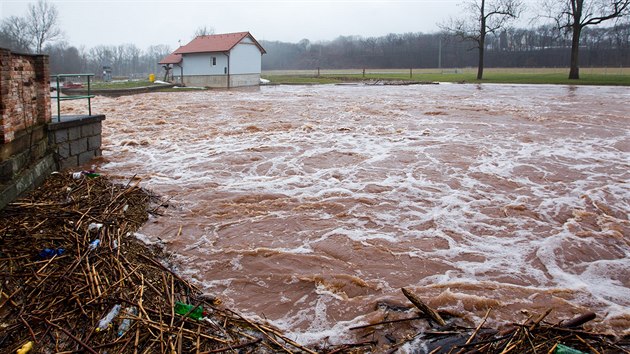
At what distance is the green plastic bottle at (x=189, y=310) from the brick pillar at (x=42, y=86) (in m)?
4.76

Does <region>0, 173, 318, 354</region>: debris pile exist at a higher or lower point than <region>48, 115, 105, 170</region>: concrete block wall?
lower

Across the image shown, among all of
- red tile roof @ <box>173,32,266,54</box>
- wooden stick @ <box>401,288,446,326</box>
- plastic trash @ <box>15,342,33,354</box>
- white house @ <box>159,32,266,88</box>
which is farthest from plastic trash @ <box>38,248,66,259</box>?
red tile roof @ <box>173,32,266,54</box>

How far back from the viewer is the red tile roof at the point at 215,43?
135 ft

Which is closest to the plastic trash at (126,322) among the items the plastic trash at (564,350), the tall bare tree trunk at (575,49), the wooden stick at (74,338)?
the wooden stick at (74,338)

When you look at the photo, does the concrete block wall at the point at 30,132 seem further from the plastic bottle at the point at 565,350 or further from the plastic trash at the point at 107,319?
the plastic bottle at the point at 565,350

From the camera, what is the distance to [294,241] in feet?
17.8

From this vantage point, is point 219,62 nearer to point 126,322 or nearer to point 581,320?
point 126,322

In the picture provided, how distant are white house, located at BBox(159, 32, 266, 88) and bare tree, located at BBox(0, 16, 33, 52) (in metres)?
29.3

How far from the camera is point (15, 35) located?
61656mm

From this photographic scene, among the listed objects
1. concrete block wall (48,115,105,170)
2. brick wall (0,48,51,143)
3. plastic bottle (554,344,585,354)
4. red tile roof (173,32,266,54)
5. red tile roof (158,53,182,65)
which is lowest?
plastic bottle (554,344,585,354)

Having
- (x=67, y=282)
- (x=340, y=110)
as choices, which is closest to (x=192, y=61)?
(x=340, y=110)

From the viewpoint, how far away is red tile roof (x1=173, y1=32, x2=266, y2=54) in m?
41.0

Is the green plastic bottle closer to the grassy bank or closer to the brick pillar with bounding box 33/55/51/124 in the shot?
the brick pillar with bounding box 33/55/51/124

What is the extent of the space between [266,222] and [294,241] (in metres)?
0.73
